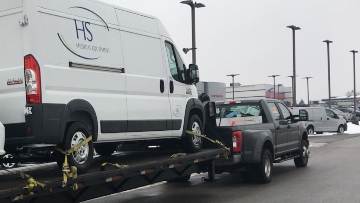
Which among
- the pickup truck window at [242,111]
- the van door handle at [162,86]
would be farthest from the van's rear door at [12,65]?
the pickup truck window at [242,111]

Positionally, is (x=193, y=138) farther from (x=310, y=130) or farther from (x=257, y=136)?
(x=310, y=130)

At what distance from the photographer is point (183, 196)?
10.0m

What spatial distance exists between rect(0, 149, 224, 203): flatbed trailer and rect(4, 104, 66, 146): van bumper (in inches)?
18.3

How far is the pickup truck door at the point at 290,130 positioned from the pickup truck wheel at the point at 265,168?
169 centimetres

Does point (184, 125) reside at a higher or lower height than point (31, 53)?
lower

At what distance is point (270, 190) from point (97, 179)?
16.0ft

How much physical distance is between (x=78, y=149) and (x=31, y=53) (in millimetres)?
1382

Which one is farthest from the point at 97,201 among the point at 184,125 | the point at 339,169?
the point at 339,169

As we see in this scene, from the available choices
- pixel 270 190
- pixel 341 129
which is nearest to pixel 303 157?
pixel 270 190

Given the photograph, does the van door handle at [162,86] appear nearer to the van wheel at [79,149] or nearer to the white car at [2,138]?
the van wheel at [79,149]

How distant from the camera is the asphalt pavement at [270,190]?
952 cm

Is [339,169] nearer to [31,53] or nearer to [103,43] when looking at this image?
[103,43]

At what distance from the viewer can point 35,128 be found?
19.8 ft

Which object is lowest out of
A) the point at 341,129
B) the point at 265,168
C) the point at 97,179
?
the point at 341,129
